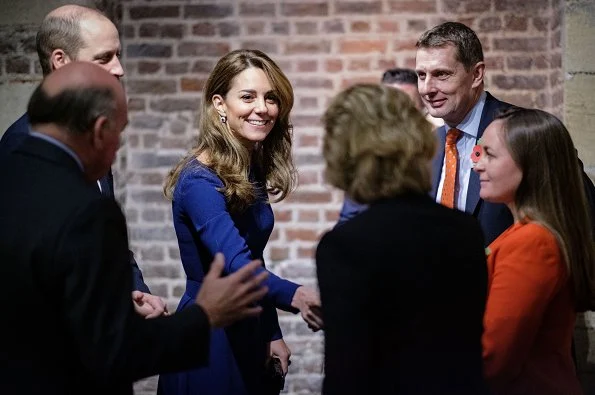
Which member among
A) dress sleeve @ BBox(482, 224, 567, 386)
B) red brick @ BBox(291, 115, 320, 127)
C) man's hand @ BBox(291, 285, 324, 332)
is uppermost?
red brick @ BBox(291, 115, 320, 127)

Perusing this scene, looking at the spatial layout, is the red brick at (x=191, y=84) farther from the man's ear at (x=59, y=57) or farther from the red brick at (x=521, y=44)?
the man's ear at (x=59, y=57)

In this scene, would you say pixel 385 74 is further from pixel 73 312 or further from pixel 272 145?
pixel 73 312

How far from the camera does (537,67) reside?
447cm

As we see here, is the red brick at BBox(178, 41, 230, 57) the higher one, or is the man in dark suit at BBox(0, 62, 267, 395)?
the red brick at BBox(178, 41, 230, 57)

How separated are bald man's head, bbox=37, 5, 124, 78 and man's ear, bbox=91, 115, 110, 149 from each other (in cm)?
113

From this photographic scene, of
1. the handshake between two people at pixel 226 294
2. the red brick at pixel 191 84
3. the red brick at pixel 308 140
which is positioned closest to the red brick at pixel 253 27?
the red brick at pixel 191 84

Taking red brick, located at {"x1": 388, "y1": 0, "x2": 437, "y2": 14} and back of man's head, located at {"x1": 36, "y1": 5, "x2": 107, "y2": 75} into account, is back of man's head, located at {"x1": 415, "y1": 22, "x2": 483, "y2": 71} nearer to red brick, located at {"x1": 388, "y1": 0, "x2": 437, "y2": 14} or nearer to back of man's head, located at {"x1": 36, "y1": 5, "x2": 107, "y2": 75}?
red brick, located at {"x1": 388, "y1": 0, "x2": 437, "y2": 14}

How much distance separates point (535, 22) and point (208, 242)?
2408 millimetres

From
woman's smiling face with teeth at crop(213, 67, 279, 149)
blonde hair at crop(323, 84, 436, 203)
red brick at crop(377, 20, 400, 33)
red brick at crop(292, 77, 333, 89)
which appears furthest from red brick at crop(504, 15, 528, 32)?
blonde hair at crop(323, 84, 436, 203)

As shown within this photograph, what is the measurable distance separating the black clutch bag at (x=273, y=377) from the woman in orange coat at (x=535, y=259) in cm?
95

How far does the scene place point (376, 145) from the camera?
1.83 metres

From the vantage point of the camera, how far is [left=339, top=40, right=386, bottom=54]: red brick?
4.57m

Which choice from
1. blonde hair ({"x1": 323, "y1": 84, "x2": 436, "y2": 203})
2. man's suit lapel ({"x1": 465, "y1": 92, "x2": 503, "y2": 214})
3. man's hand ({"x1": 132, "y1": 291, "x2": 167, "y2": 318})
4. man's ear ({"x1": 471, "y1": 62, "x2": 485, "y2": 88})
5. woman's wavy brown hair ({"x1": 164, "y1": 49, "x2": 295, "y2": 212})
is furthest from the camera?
man's ear ({"x1": 471, "y1": 62, "x2": 485, "y2": 88})

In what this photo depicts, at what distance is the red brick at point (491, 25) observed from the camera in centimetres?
448
